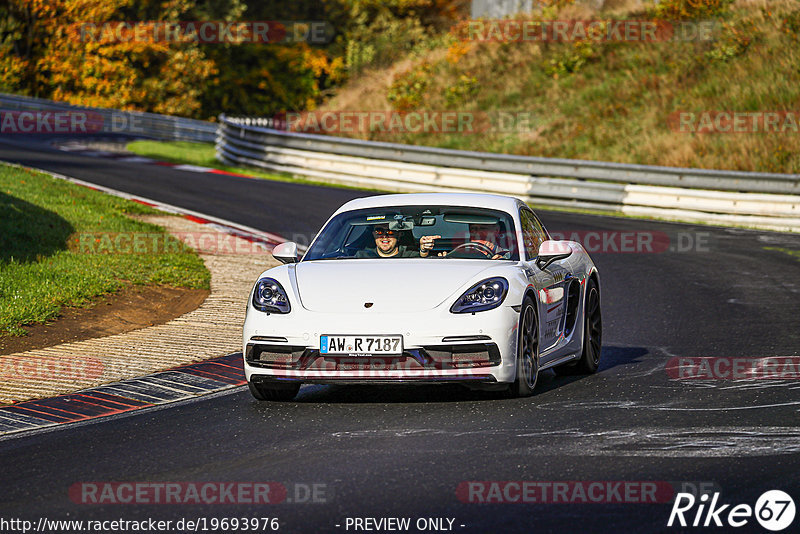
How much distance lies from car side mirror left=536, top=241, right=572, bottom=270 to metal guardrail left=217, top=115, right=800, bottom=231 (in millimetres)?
13836

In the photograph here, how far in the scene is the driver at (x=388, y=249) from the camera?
8.99 m

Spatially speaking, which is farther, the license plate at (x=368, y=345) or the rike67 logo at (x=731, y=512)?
the license plate at (x=368, y=345)

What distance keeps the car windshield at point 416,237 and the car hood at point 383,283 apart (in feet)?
0.92

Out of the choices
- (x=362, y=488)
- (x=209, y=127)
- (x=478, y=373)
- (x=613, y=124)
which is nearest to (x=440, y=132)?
(x=613, y=124)

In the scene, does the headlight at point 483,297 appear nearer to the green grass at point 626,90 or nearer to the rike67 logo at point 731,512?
the rike67 logo at point 731,512

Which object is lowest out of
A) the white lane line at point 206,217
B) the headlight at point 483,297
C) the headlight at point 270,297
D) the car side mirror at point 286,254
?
the white lane line at point 206,217

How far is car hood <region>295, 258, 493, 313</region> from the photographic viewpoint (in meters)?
7.98

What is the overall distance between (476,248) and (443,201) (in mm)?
577

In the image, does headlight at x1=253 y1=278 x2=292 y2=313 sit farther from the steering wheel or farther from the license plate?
the steering wheel

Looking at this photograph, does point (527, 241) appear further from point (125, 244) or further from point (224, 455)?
point (125, 244)

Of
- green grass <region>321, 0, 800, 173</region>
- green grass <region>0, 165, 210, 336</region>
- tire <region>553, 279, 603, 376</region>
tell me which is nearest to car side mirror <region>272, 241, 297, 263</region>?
tire <region>553, 279, 603, 376</region>

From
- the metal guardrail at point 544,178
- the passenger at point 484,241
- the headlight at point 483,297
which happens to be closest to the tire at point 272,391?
the headlight at point 483,297

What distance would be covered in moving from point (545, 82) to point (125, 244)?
20307mm

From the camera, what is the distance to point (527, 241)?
928cm
